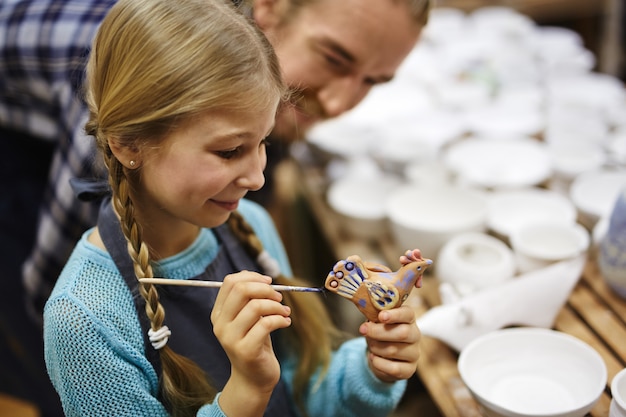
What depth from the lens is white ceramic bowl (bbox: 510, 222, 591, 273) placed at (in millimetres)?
1393

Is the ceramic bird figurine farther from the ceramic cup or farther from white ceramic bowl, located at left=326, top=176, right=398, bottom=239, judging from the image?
white ceramic bowl, located at left=326, top=176, right=398, bottom=239

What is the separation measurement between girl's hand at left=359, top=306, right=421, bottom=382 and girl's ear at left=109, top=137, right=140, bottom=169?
42 cm

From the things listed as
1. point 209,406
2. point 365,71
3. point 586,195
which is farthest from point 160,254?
point 586,195

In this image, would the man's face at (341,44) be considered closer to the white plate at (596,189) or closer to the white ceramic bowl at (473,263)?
the white ceramic bowl at (473,263)

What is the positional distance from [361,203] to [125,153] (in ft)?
3.71

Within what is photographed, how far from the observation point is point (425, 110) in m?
2.50

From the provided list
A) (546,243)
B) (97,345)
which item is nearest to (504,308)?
(546,243)

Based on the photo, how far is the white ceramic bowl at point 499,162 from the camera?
1.86 m

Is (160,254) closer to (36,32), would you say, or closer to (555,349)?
(555,349)

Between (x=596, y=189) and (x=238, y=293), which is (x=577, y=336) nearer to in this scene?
(x=596, y=189)

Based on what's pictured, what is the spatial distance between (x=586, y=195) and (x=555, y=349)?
71cm

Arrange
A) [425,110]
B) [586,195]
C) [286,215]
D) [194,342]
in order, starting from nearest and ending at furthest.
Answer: [194,342] → [586,195] → [425,110] → [286,215]

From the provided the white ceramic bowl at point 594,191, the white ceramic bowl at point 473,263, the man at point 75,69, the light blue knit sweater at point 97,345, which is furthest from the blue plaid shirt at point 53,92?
the white ceramic bowl at point 594,191

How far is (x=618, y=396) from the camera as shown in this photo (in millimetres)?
933
